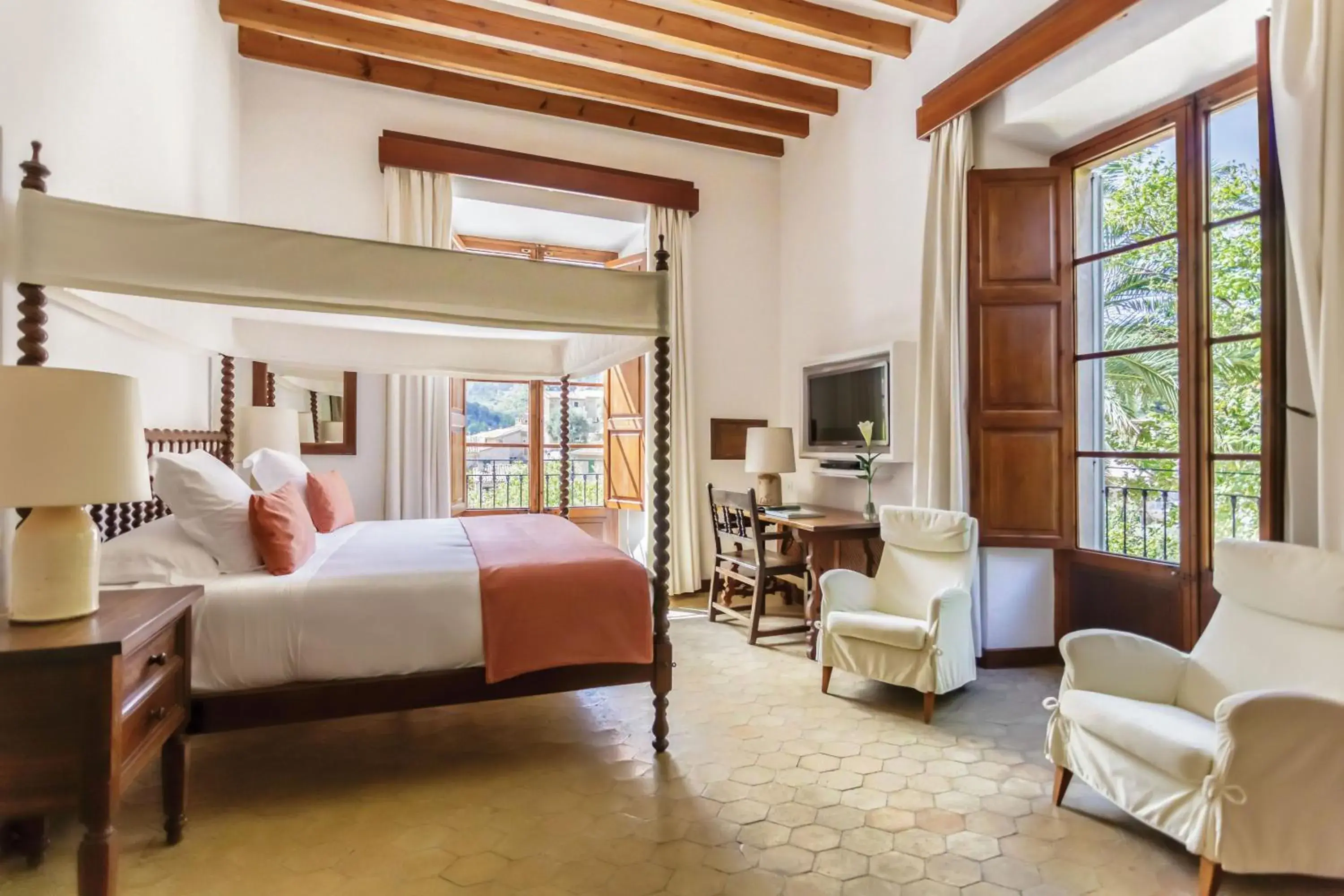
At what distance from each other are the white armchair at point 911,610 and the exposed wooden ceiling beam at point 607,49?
295cm

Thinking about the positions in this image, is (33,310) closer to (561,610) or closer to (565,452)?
(561,610)

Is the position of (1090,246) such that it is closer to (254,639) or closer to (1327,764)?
(1327,764)

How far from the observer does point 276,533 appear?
2.20m

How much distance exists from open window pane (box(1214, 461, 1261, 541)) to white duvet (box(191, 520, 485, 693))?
119 inches

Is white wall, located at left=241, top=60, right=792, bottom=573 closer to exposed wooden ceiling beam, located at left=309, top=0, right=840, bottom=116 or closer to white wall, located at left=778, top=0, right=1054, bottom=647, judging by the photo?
white wall, located at left=778, top=0, right=1054, bottom=647

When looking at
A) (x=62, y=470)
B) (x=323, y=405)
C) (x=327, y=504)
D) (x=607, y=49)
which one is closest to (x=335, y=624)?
(x=62, y=470)

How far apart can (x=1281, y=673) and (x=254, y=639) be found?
10.1 feet

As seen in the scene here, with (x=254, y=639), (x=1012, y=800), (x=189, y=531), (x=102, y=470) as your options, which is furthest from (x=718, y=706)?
(x=102, y=470)

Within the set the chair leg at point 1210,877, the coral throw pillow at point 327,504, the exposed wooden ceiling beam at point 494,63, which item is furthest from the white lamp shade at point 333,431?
the chair leg at point 1210,877

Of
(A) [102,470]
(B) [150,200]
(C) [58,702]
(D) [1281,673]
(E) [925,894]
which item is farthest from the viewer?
(B) [150,200]

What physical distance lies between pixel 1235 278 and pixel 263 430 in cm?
470

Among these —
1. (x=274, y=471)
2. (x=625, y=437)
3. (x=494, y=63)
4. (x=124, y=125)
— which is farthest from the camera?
(x=625, y=437)

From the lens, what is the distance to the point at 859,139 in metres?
4.32

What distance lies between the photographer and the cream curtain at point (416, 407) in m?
4.23
